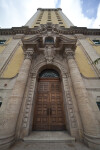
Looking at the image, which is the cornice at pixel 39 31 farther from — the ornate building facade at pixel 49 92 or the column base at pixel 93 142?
the column base at pixel 93 142

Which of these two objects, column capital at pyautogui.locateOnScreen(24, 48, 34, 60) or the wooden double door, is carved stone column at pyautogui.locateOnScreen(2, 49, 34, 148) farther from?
the wooden double door

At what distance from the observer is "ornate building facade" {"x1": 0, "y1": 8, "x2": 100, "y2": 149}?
4203mm

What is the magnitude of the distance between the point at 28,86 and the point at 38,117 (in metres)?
2.61

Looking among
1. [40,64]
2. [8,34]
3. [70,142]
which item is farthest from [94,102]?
[8,34]

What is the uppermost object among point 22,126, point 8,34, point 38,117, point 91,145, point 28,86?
point 8,34

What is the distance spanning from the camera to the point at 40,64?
8008 millimetres

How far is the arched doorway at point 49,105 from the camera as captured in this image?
545cm

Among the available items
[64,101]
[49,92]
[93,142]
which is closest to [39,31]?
[49,92]

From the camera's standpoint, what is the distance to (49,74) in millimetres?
8273

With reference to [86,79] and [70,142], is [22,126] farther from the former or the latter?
[86,79]

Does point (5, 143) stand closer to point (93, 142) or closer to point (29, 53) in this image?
point (93, 142)

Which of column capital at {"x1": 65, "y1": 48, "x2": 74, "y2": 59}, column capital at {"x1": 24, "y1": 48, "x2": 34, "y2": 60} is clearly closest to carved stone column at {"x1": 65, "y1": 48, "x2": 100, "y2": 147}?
column capital at {"x1": 65, "y1": 48, "x2": 74, "y2": 59}

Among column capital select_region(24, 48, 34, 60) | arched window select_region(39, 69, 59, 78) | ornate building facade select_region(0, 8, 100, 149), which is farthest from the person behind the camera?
arched window select_region(39, 69, 59, 78)

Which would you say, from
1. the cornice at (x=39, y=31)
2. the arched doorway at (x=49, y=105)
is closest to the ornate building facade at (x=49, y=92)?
the arched doorway at (x=49, y=105)
